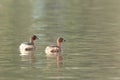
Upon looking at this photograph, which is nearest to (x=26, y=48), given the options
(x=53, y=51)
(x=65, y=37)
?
(x=53, y=51)

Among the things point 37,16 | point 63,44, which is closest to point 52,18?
point 37,16

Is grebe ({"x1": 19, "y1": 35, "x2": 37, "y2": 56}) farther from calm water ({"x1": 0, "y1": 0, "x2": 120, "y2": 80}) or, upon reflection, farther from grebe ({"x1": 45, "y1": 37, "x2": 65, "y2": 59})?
grebe ({"x1": 45, "y1": 37, "x2": 65, "y2": 59})

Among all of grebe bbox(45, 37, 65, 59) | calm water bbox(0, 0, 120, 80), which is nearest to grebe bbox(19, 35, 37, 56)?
calm water bbox(0, 0, 120, 80)

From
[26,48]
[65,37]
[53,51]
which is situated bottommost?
[53,51]

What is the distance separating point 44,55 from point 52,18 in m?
19.7

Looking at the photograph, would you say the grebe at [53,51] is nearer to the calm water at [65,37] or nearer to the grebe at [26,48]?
the calm water at [65,37]

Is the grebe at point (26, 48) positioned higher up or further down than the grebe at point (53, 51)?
higher up

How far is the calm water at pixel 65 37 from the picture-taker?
32.9m

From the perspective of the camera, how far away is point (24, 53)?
1558 inches

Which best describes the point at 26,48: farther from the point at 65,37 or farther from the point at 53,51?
the point at 65,37

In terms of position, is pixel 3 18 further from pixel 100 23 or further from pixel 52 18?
pixel 100 23

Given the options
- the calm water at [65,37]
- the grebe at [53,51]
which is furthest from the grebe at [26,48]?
the grebe at [53,51]

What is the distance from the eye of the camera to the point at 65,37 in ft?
148

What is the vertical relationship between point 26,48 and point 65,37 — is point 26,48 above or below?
below
